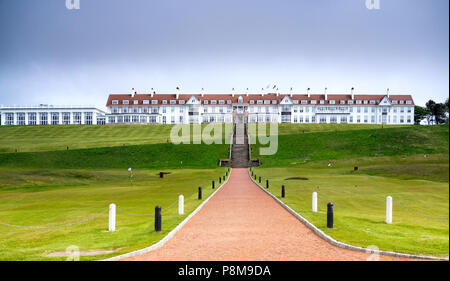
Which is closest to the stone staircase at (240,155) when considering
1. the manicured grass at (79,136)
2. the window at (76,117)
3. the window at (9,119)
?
the manicured grass at (79,136)

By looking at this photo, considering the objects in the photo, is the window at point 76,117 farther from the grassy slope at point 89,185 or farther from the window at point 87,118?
the grassy slope at point 89,185

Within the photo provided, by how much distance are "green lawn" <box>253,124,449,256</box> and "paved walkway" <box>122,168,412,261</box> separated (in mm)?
1468

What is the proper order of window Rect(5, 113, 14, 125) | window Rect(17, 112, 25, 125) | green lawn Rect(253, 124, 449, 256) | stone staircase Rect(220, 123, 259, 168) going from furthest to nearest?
window Rect(5, 113, 14, 125)
window Rect(17, 112, 25, 125)
stone staircase Rect(220, 123, 259, 168)
green lawn Rect(253, 124, 449, 256)

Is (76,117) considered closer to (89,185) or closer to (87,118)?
(87,118)

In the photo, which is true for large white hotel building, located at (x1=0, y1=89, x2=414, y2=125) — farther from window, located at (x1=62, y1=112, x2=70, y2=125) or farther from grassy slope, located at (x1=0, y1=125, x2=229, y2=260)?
grassy slope, located at (x1=0, y1=125, x2=229, y2=260)

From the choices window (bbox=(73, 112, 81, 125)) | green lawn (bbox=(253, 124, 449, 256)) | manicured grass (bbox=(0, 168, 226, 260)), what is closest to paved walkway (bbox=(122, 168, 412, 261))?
manicured grass (bbox=(0, 168, 226, 260))

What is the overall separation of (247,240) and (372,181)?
32.4m

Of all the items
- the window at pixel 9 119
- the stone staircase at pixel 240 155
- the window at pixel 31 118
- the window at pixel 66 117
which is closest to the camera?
the stone staircase at pixel 240 155

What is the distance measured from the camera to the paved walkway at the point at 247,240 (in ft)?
39.5

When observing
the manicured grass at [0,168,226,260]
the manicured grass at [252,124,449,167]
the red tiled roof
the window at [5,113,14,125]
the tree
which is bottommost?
the manicured grass at [0,168,226,260]

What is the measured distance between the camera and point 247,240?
14.1m

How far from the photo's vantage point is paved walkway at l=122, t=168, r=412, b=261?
1204 cm

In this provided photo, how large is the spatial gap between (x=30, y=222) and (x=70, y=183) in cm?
2603

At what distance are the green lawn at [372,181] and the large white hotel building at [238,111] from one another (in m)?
27.8
